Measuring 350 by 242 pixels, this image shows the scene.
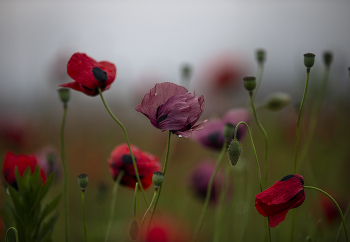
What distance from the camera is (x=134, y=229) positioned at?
0.51 metres

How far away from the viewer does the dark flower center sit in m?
0.62

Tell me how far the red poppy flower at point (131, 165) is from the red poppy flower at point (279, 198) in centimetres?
29

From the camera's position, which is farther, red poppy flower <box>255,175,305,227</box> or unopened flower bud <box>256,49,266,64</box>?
unopened flower bud <box>256,49,266,64</box>

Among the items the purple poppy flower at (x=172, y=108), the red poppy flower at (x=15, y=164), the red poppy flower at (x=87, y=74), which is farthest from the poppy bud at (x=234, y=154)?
the red poppy flower at (x=15, y=164)

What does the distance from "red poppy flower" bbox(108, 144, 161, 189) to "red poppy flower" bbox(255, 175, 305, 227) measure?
0.29m

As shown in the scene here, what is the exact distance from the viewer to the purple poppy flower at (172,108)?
1.74 ft

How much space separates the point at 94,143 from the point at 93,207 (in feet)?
2.01

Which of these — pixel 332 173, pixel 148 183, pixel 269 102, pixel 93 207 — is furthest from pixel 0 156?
pixel 332 173

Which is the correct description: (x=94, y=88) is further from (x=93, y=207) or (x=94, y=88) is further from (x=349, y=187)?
(x=349, y=187)

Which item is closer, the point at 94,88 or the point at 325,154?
the point at 94,88

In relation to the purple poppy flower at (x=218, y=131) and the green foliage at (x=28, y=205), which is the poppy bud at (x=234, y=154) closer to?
the purple poppy flower at (x=218, y=131)

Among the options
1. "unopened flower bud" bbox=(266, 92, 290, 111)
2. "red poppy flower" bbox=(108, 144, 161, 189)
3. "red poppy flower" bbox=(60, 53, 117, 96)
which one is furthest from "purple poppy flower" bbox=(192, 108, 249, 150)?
"red poppy flower" bbox=(60, 53, 117, 96)

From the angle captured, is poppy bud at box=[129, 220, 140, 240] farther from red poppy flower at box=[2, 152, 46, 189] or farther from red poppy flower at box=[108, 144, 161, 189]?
red poppy flower at box=[2, 152, 46, 189]

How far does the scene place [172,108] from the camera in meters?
0.53
